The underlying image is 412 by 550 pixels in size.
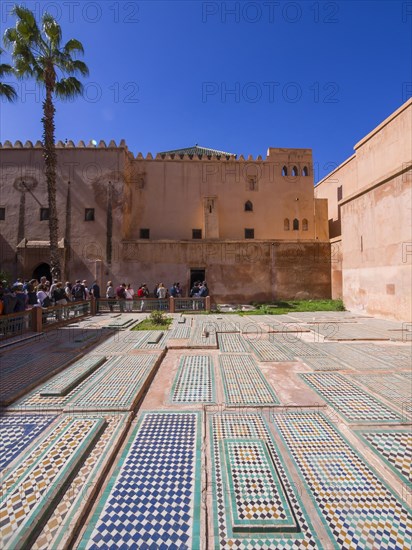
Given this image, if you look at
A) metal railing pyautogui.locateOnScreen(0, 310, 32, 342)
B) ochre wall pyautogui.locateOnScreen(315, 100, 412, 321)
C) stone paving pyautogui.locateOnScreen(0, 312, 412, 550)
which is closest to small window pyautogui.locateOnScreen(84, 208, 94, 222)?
metal railing pyautogui.locateOnScreen(0, 310, 32, 342)

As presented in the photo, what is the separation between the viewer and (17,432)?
2.78 m

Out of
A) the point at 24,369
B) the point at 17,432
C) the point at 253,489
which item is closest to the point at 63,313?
the point at 24,369

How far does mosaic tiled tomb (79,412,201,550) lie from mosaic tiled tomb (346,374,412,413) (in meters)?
2.38

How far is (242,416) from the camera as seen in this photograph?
3.12 m

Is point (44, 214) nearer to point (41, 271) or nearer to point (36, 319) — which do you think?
point (41, 271)

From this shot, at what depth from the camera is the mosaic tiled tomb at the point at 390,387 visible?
340 cm

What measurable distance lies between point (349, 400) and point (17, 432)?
355 centimetres

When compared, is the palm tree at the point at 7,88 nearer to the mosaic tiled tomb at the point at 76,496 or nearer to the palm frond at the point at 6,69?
the palm frond at the point at 6,69

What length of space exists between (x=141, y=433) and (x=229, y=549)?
1.40 m

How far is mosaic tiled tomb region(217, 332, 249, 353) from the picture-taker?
597 cm

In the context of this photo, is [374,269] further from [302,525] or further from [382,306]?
[302,525]

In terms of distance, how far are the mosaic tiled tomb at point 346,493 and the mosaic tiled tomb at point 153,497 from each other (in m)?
0.82

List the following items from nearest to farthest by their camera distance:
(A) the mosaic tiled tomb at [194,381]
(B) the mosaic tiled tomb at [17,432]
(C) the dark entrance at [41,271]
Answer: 1. (B) the mosaic tiled tomb at [17,432]
2. (A) the mosaic tiled tomb at [194,381]
3. (C) the dark entrance at [41,271]

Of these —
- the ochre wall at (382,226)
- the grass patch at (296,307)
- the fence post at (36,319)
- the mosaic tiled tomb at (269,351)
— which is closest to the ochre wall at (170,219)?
the grass patch at (296,307)
